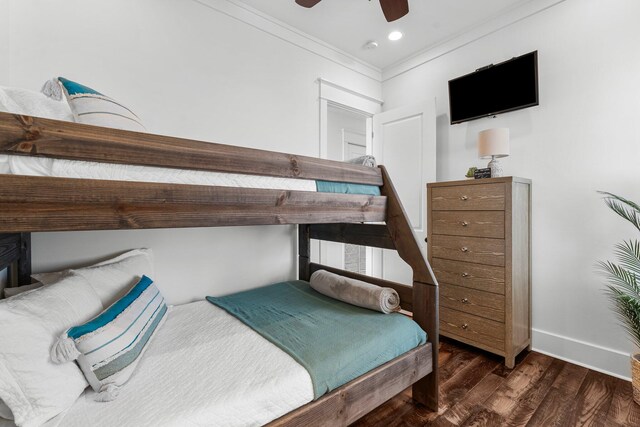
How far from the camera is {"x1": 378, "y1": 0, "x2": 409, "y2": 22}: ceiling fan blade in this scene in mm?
1745

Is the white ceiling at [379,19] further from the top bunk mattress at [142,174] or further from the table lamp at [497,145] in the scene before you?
the top bunk mattress at [142,174]

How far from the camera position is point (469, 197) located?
2.22m

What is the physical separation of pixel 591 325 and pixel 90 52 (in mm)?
3778

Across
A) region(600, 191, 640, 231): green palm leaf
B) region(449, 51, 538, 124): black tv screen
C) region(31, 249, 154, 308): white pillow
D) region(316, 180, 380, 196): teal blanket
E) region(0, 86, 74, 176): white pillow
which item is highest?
region(449, 51, 538, 124): black tv screen

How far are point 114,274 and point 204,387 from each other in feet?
2.92

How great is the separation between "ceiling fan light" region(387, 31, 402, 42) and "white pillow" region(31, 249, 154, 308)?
9.17 feet

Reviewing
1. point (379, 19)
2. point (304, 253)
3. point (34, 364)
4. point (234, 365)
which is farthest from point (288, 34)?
point (34, 364)

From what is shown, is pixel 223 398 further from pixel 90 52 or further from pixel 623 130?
pixel 623 130

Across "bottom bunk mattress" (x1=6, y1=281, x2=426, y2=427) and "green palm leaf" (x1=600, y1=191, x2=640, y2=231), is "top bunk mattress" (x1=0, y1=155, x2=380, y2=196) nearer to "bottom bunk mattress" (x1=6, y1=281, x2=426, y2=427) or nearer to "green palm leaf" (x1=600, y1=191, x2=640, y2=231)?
"bottom bunk mattress" (x1=6, y1=281, x2=426, y2=427)

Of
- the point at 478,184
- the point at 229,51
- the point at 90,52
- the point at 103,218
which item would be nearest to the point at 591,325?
the point at 478,184

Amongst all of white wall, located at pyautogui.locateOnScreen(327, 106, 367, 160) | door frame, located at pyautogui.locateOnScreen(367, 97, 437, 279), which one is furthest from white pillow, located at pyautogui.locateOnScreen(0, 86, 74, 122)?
white wall, located at pyautogui.locateOnScreen(327, 106, 367, 160)

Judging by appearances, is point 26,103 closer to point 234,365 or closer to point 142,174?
point 142,174

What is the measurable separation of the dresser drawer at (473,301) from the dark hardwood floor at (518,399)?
35cm

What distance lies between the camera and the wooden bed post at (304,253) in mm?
2520
